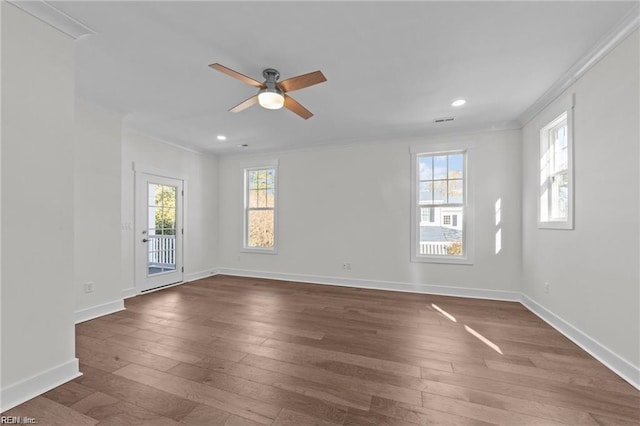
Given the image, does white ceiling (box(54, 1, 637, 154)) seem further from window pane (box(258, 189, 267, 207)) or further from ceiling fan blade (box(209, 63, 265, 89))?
window pane (box(258, 189, 267, 207))

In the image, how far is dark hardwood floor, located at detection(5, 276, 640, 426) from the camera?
1699 millimetres

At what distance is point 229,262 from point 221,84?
412cm

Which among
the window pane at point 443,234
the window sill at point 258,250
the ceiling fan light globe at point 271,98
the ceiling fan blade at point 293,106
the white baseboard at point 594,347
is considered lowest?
the white baseboard at point 594,347

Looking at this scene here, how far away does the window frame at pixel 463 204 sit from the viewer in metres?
4.34

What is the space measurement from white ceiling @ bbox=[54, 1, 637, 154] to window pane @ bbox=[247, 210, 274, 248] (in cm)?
243

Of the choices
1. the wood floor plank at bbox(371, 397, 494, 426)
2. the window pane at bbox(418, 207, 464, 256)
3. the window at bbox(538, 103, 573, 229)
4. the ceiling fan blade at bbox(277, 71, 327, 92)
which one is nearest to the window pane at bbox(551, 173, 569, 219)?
the window at bbox(538, 103, 573, 229)

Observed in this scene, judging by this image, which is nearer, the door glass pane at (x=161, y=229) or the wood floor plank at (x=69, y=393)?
the wood floor plank at (x=69, y=393)

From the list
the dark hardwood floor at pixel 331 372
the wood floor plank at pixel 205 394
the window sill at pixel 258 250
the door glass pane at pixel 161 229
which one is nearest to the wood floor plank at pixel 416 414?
the dark hardwood floor at pixel 331 372

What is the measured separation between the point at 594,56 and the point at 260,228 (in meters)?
5.35

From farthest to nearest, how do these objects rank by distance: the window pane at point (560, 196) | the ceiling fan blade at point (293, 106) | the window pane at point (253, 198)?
the window pane at point (253, 198) < the window pane at point (560, 196) < the ceiling fan blade at point (293, 106)

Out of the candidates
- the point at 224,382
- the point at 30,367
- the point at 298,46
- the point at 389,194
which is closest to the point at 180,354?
the point at 224,382

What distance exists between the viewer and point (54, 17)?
1930mm

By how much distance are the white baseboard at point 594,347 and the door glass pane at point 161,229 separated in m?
5.73

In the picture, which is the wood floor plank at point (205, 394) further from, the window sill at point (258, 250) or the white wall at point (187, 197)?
the window sill at point (258, 250)
